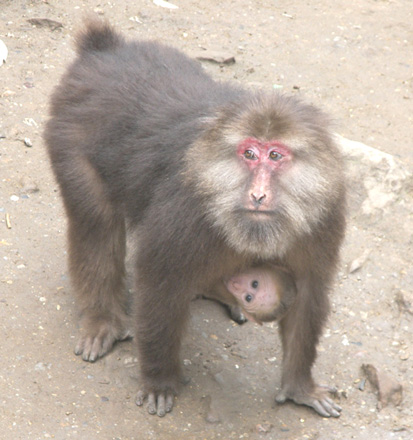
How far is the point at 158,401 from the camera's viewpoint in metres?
4.81

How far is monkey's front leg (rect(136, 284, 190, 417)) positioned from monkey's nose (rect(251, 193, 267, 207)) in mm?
855

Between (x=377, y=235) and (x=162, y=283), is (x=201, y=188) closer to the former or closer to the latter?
(x=162, y=283)

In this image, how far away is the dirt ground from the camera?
477cm

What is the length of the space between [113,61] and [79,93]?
0.30 metres

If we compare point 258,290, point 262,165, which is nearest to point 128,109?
point 262,165

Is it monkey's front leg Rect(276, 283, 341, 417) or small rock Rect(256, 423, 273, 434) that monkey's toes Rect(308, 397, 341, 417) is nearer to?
monkey's front leg Rect(276, 283, 341, 417)

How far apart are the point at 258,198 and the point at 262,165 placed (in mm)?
169

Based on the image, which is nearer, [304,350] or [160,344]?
[160,344]

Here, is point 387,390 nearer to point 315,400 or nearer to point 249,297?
point 315,400

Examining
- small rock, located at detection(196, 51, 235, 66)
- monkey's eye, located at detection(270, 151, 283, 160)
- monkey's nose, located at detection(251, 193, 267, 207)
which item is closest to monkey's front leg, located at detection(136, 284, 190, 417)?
monkey's nose, located at detection(251, 193, 267, 207)

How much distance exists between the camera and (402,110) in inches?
300

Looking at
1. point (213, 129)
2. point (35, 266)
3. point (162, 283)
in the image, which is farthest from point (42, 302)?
point (213, 129)

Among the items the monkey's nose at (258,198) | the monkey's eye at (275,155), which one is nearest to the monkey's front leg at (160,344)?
the monkey's nose at (258,198)

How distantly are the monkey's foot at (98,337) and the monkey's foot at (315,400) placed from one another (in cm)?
111
